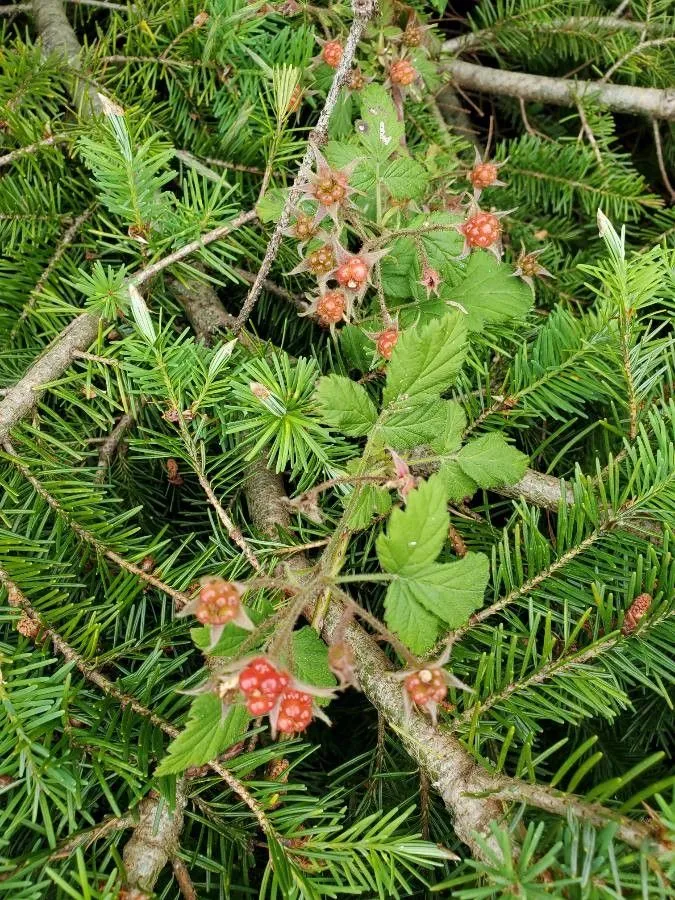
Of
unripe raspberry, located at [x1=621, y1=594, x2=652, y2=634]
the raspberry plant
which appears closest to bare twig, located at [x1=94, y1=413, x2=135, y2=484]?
the raspberry plant

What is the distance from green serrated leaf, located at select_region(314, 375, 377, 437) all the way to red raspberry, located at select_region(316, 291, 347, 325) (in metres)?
0.09

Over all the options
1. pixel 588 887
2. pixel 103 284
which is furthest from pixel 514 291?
pixel 588 887

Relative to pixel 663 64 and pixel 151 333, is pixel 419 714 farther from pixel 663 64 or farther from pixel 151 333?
pixel 663 64

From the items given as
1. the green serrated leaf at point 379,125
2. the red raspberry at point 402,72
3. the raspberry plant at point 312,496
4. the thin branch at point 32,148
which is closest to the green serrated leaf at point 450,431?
the raspberry plant at point 312,496

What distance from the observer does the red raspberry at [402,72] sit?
37.3 inches

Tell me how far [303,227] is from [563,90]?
752mm

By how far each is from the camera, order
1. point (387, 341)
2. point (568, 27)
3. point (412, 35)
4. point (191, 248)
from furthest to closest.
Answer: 1. point (568, 27)
2. point (412, 35)
3. point (191, 248)
4. point (387, 341)

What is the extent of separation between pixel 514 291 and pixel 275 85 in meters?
0.40

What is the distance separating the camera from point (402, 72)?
3.11 feet

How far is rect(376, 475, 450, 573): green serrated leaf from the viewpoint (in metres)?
0.58

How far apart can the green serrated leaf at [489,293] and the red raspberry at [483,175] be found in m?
A: 0.09

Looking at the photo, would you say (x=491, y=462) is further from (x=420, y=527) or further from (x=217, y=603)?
(x=217, y=603)

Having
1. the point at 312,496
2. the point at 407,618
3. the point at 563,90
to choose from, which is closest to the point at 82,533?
the point at 312,496

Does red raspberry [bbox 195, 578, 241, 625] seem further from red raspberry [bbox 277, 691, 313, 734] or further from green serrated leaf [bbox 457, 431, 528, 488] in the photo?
green serrated leaf [bbox 457, 431, 528, 488]
